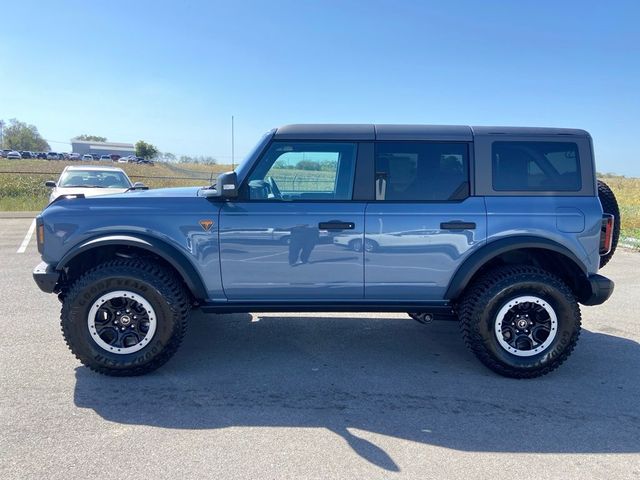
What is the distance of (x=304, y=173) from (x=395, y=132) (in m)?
0.82

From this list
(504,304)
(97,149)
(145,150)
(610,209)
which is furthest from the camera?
(97,149)

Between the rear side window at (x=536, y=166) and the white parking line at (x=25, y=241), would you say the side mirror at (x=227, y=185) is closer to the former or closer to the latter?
the rear side window at (x=536, y=166)

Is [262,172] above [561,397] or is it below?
above

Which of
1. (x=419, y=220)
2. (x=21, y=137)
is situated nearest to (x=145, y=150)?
(x=21, y=137)

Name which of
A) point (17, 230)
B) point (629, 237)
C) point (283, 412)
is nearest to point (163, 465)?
point (283, 412)

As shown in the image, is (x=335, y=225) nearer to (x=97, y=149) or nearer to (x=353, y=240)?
(x=353, y=240)

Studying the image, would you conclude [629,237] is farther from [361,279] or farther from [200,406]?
[200,406]

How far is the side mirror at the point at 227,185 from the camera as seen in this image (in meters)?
3.68

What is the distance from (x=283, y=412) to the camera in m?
3.26

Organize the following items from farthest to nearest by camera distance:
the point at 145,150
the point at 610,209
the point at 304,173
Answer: the point at 145,150 → the point at 610,209 → the point at 304,173

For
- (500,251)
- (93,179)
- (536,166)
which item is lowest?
(500,251)

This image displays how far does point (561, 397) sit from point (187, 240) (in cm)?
310

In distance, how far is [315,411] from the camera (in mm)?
3275

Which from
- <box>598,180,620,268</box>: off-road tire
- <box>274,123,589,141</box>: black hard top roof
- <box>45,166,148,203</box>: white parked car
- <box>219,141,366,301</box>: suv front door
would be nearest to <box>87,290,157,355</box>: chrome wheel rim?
<box>219,141,366,301</box>: suv front door
